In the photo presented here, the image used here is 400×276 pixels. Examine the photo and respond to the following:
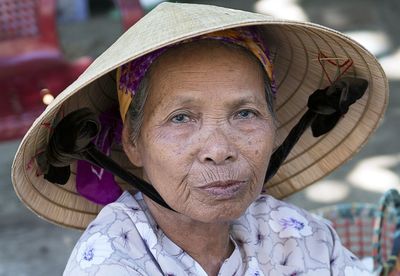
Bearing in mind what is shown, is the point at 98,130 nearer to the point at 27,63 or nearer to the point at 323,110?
the point at 323,110

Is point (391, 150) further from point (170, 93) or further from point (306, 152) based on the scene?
point (170, 93)

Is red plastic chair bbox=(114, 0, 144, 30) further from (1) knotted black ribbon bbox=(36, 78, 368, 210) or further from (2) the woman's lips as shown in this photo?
(2) the woman's lips

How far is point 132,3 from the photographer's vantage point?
14.8ft

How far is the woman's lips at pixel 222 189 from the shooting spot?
175cm

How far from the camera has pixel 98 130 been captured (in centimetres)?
192

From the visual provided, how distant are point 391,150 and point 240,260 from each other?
291 centimetres

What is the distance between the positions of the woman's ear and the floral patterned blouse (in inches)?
3.7

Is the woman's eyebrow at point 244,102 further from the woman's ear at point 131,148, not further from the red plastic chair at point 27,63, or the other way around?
the red plastic chair at point 27,63

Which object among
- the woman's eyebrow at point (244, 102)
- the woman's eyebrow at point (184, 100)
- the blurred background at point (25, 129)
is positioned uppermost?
the woman's eyebrow at point (244, 102)

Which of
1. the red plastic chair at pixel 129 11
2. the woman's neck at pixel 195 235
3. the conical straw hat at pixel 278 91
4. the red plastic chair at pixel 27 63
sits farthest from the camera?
the red plastic chair at pixel 129 11

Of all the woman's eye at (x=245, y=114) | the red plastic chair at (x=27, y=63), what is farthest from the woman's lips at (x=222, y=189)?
the red plastic chair at (x=27, y=63)

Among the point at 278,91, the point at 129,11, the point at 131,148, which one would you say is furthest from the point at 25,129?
the point at 131,148

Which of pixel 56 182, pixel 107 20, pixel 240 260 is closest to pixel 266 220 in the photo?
pixel 240 260

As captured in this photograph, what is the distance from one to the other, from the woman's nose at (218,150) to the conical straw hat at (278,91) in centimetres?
25
